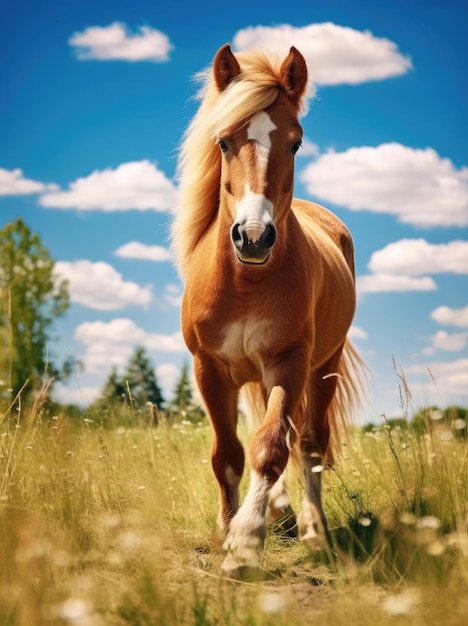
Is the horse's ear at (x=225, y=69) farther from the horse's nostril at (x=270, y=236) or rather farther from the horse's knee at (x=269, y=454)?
the horse's knee at (x=269, y=454)

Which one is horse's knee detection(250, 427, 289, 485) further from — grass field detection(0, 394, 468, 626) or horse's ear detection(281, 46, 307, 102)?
horse's ear detection(281, 46, 307, 102)

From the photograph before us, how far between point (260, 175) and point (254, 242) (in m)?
0.49

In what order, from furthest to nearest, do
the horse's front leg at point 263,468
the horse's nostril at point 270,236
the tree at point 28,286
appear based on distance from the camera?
the tree at point 28,286, the horse's nostril at point 270,236, the horse's front leg at point 263,468

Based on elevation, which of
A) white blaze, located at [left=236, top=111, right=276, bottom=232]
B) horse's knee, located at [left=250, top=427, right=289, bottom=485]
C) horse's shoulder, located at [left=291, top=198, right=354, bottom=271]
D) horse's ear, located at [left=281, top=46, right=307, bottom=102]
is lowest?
horse's knee, located at [left=250, top=427, right=289, bottom=485]

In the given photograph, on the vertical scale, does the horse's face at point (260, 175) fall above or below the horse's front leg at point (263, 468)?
above

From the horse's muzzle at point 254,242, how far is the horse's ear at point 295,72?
4.24 feet

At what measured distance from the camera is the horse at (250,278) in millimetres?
4105

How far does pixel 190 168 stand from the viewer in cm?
537

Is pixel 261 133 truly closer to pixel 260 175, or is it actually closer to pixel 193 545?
pixel 260 175

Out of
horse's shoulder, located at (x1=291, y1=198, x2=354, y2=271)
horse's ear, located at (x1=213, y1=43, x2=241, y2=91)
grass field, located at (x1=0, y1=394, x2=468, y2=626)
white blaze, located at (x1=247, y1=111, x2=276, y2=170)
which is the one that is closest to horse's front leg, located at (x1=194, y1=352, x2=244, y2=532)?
grass field, located at (x1=0, y1=394, x2=468, y2=626)

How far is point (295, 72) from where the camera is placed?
488cm

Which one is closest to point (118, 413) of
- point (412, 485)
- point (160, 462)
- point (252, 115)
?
point (160, 462)

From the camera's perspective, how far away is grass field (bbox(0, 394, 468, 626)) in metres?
2.82

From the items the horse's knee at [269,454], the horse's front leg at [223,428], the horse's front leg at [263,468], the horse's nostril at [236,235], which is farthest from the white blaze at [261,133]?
the horse's knee at [269,454]
